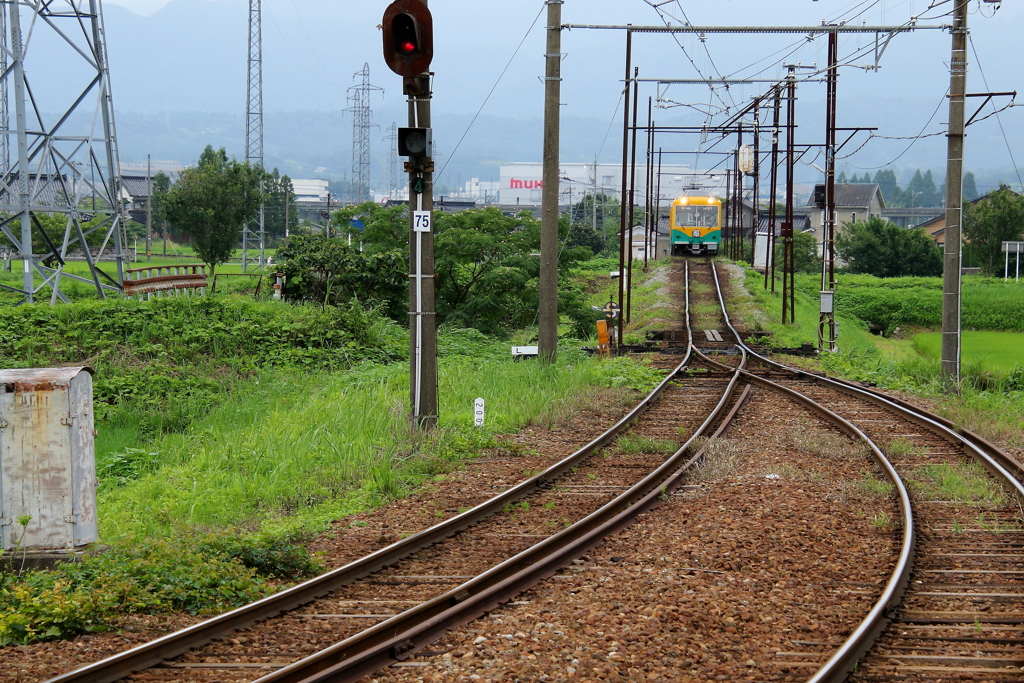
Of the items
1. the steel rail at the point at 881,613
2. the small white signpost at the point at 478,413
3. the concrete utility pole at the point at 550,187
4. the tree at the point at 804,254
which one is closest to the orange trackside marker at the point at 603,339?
the concrete utility pole at the point at 550,187

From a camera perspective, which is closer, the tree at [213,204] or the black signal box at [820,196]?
the black signal box at [820,196]

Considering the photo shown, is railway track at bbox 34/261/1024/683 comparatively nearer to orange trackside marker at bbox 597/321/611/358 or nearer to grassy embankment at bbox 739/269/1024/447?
grassy embankment at bbox 739/269/1024/447

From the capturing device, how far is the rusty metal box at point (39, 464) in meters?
6.75

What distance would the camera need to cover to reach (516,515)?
28.3 ft

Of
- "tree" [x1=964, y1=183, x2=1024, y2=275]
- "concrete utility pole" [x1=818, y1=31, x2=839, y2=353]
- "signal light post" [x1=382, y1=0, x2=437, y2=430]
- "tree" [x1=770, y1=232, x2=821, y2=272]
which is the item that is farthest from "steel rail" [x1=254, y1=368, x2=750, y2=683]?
"tree" [x1=770, y1=232, x2=821, y2=272]

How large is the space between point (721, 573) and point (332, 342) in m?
13.7

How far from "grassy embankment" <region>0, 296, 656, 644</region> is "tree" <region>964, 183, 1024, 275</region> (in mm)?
49997

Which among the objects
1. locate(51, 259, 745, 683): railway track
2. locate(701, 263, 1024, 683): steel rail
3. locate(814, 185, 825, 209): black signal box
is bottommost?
locate(51, 259, 745, 683): railway track

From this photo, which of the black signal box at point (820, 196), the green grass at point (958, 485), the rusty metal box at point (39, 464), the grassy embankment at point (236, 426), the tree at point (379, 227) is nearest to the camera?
the grassy embankment at point (236, 426)

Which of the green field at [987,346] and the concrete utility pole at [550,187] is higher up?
the concrete utility pole at [550,187]

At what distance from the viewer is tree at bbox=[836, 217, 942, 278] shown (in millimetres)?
68500

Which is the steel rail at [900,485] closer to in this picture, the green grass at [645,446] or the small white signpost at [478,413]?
the green grass at [645,446]

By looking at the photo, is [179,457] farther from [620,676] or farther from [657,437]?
[620,676]

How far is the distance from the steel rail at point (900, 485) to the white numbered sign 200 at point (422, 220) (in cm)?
581
